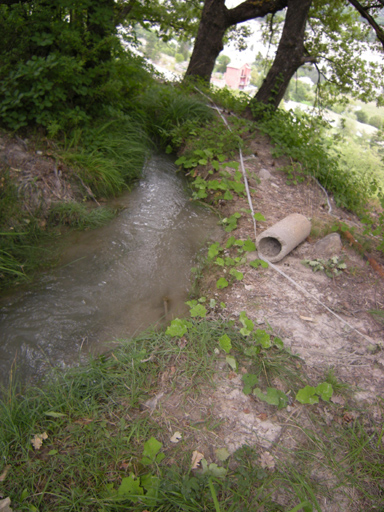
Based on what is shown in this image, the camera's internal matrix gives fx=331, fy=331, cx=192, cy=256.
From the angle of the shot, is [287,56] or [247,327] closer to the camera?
[247,327]

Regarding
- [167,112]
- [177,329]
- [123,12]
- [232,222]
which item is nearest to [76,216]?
[232,222]

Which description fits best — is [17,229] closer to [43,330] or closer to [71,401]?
[43,330]

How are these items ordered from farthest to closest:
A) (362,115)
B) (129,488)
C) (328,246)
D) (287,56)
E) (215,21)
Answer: (362,115) → (215,21) → (287,56) → (328,246) → (129,488)

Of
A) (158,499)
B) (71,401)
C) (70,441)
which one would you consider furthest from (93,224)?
(158,499)

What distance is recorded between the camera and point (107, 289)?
3.09 meters

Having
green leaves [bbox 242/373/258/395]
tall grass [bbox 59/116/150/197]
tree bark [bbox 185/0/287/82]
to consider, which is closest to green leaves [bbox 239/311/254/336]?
green leaves [bbox 242/373/258/395]

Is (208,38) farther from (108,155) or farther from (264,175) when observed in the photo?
(108,155)

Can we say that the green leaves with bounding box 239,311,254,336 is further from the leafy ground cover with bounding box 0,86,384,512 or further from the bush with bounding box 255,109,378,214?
the bush with bounding box 255,109,378,214

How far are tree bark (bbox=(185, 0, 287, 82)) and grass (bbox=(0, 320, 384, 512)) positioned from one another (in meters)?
6.66

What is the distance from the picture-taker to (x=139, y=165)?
488 cm

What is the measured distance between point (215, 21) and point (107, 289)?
646cm

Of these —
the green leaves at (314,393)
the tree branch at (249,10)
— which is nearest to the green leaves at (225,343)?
the green leaves at (314,393)

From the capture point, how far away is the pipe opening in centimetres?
355

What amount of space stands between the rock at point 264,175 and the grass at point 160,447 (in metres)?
3.24
